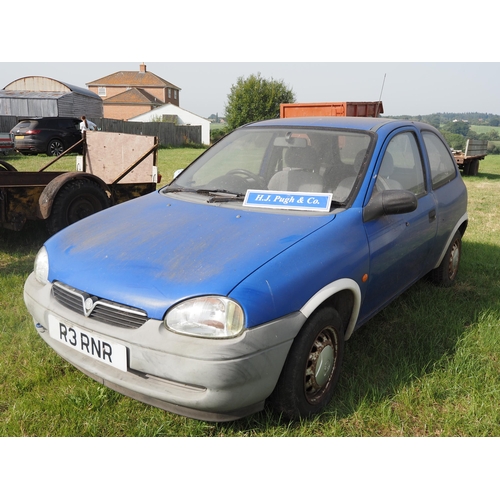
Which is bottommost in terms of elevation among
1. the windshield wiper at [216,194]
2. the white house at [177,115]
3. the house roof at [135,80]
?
the white house at [177,115]

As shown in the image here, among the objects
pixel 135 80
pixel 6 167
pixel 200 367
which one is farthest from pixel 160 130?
pixel 135 80

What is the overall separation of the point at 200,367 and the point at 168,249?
2.33ft

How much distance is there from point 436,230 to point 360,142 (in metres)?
1.11

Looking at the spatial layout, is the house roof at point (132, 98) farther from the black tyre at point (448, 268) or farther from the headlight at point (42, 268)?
the headlight at point (42, 268)

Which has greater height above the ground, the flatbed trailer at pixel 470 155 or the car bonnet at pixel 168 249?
the car bonnet at pixel 168 249

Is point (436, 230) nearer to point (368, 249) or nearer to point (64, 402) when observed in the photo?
point (368, 249)

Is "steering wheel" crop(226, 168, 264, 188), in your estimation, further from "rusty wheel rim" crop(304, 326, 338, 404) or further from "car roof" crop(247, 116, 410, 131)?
"rusty wheel rim" crop(304, 326, 338, 404)

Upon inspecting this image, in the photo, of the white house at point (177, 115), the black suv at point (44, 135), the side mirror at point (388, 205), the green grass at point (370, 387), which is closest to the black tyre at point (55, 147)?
the black suv at point (44, 135)

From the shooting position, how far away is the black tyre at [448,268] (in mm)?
4566

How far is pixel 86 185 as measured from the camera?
235 inches

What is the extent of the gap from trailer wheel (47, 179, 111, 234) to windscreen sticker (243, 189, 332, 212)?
10.7ft

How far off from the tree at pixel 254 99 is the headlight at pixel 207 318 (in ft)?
211

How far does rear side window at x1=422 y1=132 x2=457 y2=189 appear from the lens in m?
4.20

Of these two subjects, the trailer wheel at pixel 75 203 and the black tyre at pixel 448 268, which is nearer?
the black tyre at pixel 448 268
